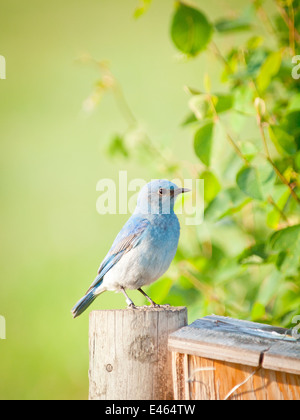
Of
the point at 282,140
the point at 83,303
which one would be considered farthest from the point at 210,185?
the point at 83,303

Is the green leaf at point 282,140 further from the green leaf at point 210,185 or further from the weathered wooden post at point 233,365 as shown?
the weathered wooden post at point 233,365

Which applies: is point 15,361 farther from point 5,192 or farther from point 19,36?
point 19,36

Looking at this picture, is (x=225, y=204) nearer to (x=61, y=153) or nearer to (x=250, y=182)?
(x=250, y=182)

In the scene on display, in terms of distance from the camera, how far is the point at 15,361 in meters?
7.11

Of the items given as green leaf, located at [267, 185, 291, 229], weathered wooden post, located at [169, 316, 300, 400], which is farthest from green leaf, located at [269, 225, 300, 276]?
weathered wooden post, located at [169, 316, 300, 400]

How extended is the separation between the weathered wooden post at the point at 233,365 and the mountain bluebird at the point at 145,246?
25.6 inches

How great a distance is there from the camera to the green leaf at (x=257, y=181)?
2.77m

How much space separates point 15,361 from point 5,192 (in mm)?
3388

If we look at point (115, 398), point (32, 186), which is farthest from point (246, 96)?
point (32, 186)

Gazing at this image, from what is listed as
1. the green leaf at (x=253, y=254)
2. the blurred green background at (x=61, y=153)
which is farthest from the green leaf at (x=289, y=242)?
the blurred green background at (x=61, y=153)

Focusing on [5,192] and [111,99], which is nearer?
[5,192]

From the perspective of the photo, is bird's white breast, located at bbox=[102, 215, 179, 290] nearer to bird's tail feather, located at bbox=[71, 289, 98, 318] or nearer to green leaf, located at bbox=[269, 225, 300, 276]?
bird's tail feather, located at bbox=[71, 289, 98, 318]

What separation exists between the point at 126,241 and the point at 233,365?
1.03 metres
